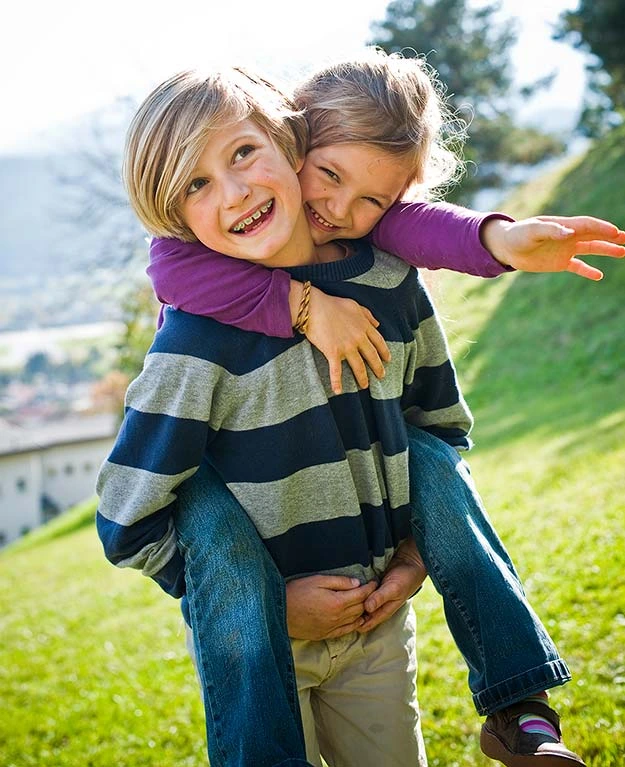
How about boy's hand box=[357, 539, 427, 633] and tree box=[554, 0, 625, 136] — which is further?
tree box=[554, 0, 625, 136]

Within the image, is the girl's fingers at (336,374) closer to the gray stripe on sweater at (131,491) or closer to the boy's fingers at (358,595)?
the gray stripe on sweater at (131,491)

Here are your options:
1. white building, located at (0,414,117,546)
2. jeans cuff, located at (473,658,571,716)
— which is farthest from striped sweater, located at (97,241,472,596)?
white building, located at (0,414,117,546)

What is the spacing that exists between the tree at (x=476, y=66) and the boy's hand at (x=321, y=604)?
58.0 ft

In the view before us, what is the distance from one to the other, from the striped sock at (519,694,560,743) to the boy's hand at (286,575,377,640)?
1.47ft

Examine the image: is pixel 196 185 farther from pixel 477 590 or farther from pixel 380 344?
pixel 477 590

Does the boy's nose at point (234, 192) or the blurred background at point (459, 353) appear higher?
the boy's nose at point (234, 192)

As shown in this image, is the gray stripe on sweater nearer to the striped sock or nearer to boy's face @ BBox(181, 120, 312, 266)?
boy's face @ BBox(181, 120, 312, 266)

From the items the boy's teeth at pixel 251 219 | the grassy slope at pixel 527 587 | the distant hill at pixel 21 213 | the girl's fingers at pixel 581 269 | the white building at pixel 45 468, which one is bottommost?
the distant hill at pixel 21 213

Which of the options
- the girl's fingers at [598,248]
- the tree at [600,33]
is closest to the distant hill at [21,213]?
the tree at [600,33]

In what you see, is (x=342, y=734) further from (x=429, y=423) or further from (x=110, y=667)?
(x=110, y=667)

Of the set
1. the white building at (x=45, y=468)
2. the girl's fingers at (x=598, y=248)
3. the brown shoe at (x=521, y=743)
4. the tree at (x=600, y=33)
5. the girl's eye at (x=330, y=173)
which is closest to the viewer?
the brown shoe at (x=521, y=743)

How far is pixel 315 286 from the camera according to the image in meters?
2.05

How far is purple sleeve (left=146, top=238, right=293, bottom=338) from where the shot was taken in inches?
74.5

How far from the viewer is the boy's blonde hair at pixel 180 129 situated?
6.20 feet
